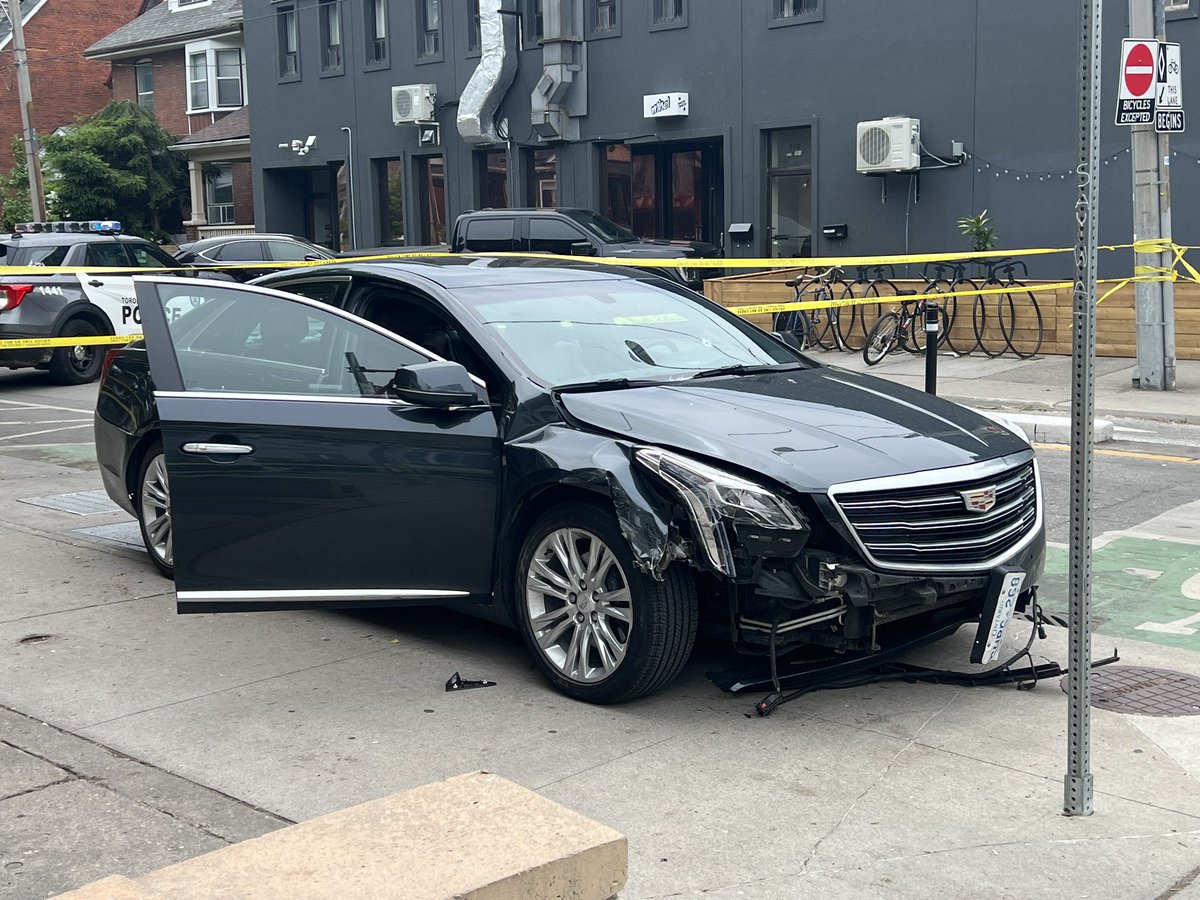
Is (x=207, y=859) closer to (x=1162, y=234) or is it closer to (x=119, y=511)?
(x=119, y=511)

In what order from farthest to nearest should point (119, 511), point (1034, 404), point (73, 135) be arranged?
point (73, 135)
point (1034, 404)
point (119, 511)

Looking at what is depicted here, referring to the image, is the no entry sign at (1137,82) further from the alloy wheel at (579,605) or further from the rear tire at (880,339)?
the alloy wheel at (579,605)

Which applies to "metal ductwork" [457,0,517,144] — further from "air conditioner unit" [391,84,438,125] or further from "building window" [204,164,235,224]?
"building window" [204,164,235,224]

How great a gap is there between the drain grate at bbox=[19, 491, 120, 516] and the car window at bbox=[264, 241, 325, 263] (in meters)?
13.8

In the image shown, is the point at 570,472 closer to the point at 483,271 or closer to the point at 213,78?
the point at 483,271

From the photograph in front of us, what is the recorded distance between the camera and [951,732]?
16.3 feet

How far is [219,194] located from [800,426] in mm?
37756

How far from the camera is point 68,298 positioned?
18047 mm

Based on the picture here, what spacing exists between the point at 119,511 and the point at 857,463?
5.87m

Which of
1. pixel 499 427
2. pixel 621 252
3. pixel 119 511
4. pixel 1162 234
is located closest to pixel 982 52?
pixel 621 252

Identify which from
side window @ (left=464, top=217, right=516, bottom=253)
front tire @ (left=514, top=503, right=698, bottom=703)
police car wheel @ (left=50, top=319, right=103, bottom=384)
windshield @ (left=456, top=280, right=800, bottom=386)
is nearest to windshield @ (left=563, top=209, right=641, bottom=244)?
side window @ (left=464, top=217, right=516, bottom=253)

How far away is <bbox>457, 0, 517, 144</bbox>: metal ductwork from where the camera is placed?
28.0 metres

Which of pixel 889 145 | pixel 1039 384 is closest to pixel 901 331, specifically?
pixel 1039 384

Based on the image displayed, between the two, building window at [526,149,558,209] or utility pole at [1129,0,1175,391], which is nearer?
utility pole at [1129,0,1175,391]
